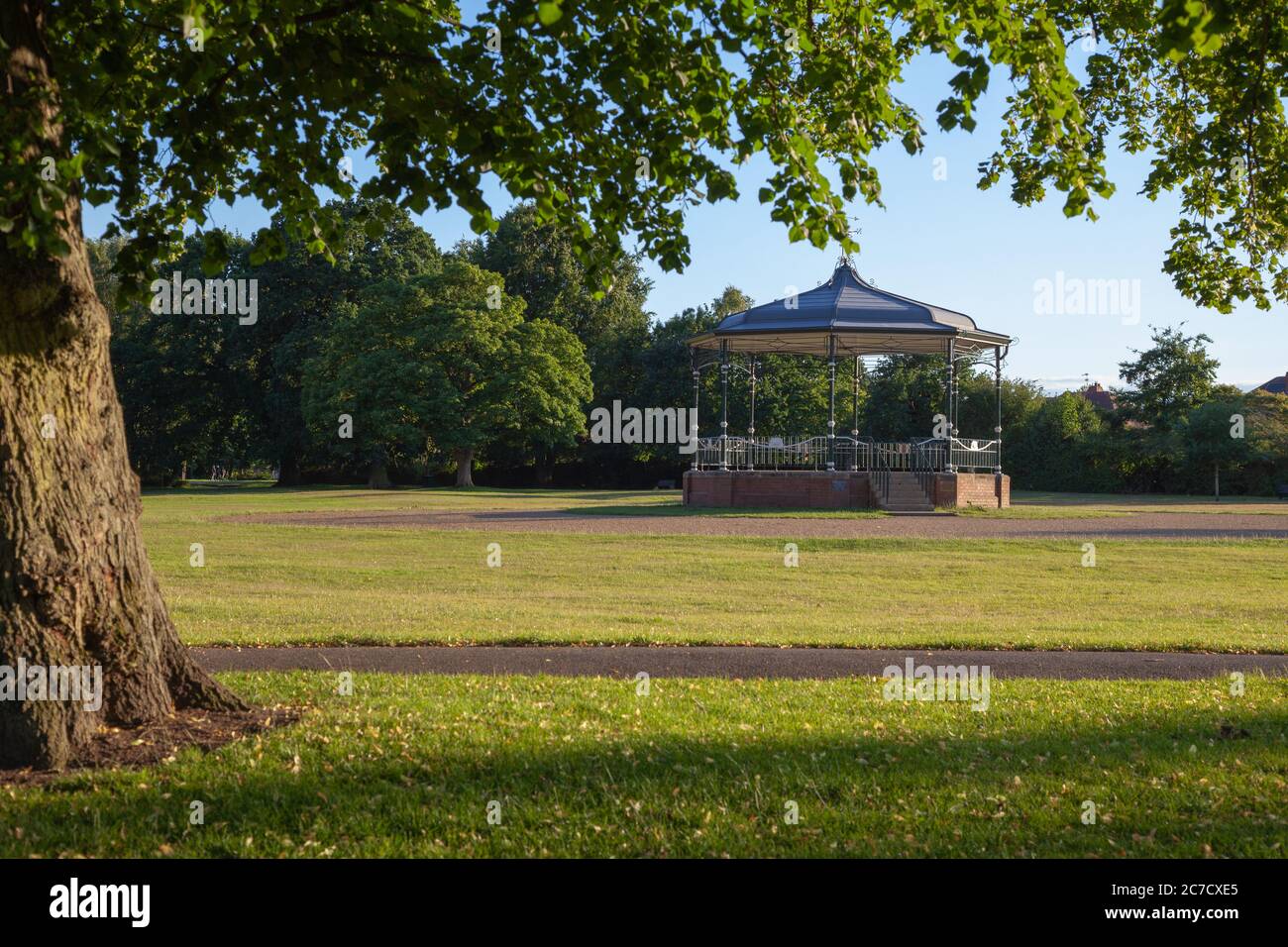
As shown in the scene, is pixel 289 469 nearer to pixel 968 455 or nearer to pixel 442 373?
pixel 442 373

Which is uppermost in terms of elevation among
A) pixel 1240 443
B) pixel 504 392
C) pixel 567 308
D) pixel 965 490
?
pixel 567 308

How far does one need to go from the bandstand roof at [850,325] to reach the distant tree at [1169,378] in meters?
25.8

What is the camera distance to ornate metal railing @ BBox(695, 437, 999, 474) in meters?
35.1

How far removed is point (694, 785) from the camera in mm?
5852

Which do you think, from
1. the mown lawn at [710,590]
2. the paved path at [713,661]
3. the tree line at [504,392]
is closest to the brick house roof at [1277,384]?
the tree line at [504,392]

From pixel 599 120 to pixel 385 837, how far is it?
15.3 feet

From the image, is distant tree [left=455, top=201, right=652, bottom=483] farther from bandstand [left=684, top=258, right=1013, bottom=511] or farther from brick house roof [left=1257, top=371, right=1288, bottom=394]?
brick house roof [left=1257, top=371, right=1288, bottom=394]

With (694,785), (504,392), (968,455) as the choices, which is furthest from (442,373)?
(694,785)

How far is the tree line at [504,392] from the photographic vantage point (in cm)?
5234

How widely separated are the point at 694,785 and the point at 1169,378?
58.2 meters

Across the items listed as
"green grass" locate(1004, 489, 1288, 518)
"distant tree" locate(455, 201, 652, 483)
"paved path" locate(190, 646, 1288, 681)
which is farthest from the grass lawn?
"distant tree" locate(455, 201, 652, 483)

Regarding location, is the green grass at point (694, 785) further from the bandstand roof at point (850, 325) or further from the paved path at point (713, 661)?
the bandstand roof at point (850, 325)
